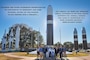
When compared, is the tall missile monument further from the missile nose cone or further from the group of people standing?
the group of people standing

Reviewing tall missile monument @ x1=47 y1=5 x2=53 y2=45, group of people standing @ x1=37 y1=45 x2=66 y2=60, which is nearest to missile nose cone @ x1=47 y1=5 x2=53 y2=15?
tall missile monument @ x1=47 y1=5 x2=53 y2=45

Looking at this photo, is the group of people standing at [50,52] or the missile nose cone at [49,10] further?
the missile nose cone at [49,10]

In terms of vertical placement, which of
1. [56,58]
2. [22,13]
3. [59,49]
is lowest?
[56,58]

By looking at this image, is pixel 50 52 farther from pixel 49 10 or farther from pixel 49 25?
pixel 49 10

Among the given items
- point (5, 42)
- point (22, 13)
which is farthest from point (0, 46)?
point (22, 13)

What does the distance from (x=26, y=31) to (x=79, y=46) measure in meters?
5.96

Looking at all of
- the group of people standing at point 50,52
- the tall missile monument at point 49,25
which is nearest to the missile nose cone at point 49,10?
the tall missile monument at point 49,25

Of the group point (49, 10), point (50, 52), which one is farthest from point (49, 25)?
point (50, 52)

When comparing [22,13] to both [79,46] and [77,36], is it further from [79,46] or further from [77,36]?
[79,46]

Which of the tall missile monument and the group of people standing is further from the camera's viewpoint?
the tall missile monument

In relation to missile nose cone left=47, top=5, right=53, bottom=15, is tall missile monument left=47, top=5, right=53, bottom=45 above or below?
below

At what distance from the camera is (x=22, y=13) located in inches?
370

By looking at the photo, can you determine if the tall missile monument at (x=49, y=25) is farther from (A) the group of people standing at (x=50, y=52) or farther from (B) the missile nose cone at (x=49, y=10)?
(A) the group of people standing at (x=50, y=52)

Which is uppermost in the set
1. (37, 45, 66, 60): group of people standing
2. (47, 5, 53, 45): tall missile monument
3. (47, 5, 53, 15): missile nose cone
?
(47, 5, 53, 15): missile nose cone
